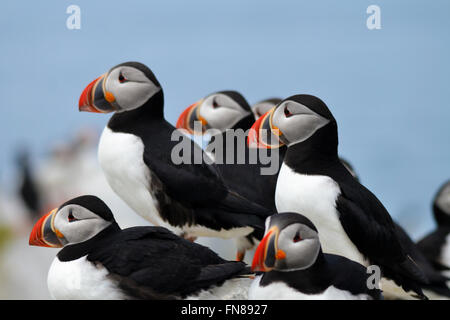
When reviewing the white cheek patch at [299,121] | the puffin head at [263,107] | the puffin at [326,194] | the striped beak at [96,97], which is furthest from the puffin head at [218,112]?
the white cheek patch at [299,121]

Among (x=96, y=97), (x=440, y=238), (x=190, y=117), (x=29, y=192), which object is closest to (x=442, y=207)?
(x=440, y=238)

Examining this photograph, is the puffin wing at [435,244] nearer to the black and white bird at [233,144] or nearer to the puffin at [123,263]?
the black and white bird at [233,144]

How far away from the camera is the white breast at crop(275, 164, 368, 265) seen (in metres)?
3.44

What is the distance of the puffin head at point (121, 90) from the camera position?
3.92 m

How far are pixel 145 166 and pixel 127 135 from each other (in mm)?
202

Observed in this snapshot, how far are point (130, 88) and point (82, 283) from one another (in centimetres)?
125

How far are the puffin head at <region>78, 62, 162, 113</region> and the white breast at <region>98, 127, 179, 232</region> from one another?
18 cm

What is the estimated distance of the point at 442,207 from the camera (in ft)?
19.1

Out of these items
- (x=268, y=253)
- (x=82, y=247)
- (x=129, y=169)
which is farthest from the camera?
(x=129, y=169)

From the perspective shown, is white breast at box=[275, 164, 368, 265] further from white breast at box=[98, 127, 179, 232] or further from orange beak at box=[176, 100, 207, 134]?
orange beak at box=[176, 100, 207, 134]

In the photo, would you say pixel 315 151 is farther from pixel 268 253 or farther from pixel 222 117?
pixel 222 117

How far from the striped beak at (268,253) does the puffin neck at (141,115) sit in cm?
154
